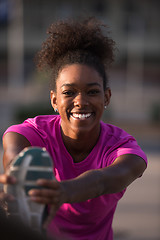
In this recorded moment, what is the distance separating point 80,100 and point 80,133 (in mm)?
191

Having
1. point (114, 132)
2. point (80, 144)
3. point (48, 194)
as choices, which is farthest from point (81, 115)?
point (48, 194)

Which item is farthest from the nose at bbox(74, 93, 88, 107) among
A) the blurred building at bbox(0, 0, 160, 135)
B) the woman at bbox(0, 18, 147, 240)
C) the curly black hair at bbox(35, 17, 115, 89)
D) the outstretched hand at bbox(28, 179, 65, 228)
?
the blurred building at bbox(0, 0, 160, 135)

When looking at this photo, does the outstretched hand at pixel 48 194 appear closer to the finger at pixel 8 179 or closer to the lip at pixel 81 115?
the finger at pixel 8 179

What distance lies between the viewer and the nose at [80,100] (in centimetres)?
190

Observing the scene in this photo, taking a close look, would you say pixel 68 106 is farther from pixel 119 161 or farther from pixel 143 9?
pixel 143 9

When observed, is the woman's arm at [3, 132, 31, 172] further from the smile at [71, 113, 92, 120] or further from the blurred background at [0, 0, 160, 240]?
the blurred background at [0, 0, 160, 240]

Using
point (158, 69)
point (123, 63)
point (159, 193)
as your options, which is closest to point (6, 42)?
point (123, 63)

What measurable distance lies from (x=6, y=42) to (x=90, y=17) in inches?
1159

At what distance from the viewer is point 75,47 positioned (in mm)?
2158

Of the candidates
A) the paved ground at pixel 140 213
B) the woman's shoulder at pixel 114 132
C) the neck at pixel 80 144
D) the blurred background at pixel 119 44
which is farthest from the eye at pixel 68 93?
the blurred background at pixel 119 44

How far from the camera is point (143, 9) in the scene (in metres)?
30.7

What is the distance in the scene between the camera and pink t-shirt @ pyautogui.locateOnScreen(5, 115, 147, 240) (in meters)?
2.01

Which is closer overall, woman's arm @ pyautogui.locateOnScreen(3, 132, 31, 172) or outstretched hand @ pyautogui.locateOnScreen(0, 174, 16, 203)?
outstretched hand @ pyautogui.locateOnScreen(0, 174, 16, 203)

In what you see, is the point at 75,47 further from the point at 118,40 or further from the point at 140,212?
the point at 118,40
